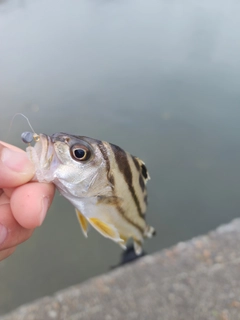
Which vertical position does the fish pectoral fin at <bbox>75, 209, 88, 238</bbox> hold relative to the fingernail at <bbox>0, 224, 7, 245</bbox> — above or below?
below

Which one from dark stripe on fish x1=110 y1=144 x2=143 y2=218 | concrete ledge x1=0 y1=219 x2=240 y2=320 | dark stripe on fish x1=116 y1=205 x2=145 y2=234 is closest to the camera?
dark stripe on fish x1=110 y1=144 x2=143 y2=218

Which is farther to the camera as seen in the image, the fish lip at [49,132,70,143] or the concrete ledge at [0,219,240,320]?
the concrete ledge at [0,219,240,320]

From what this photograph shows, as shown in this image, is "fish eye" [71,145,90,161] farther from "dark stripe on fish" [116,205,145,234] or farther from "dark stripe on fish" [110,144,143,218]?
"dark stripe on fish" [116,205,145,234]

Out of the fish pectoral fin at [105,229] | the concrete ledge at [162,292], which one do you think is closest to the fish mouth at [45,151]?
the fish pectoral fin at [105,229]

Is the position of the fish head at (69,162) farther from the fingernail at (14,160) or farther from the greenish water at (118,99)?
the greenish water at (118,99)

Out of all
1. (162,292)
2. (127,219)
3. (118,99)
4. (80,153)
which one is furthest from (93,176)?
(118,99)

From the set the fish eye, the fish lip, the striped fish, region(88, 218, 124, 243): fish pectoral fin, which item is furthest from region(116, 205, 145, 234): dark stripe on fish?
the fish lip

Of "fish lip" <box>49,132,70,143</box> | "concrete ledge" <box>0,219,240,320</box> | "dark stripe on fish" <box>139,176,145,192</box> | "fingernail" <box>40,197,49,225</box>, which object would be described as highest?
"fish lip" <box>49,132,70,143</box>
